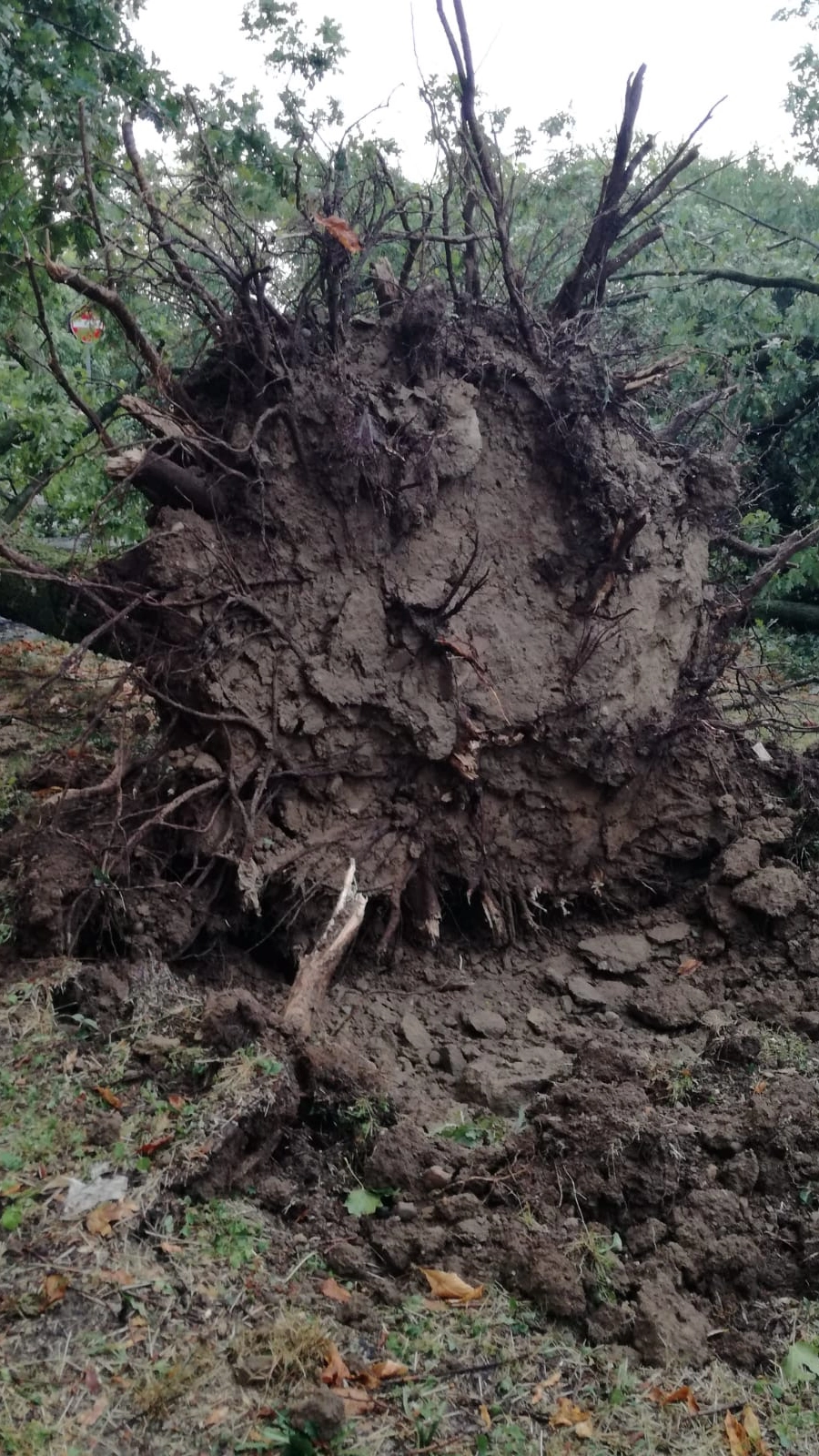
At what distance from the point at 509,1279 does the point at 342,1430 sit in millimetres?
686

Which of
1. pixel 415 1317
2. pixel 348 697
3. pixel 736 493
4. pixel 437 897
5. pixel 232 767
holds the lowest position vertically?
pixel 415 1317

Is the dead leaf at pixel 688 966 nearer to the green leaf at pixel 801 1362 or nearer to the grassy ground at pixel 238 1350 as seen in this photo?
the grassy ground at pixel 238 1350

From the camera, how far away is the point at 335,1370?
2.55 metres

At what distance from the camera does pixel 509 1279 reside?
9.55 feet

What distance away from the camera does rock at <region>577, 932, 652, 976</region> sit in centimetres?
483

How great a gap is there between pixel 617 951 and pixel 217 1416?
116 inches

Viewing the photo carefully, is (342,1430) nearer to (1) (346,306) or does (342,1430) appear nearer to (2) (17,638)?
(1) (346,306)

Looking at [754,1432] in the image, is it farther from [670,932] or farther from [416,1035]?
[670,932]

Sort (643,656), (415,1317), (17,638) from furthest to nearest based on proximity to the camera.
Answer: (17,638) → (643,656) → (415,1317)

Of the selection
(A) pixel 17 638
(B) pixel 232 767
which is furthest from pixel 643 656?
(A) pixel 17 638

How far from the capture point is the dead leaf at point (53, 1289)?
2625 mm

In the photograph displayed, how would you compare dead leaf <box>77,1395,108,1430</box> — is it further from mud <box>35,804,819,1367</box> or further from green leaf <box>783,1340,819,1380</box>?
green leaf <box>783,1340,819,1380</box>

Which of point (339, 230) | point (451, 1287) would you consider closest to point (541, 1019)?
point (451, 1287)

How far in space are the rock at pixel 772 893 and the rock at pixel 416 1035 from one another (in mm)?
1677
